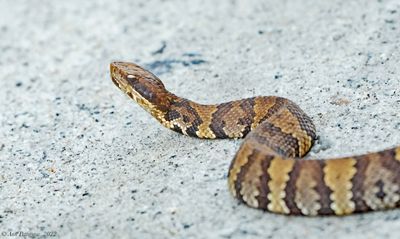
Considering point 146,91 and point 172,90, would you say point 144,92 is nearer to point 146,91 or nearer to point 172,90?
point 146,91

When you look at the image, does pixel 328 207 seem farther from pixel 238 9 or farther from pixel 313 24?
pixel 238 9

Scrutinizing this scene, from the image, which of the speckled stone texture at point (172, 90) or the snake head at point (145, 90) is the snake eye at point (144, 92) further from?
the speckled stone texture at point (172, 90)

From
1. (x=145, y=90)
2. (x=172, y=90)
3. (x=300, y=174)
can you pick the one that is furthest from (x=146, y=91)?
(x=300, y=174)

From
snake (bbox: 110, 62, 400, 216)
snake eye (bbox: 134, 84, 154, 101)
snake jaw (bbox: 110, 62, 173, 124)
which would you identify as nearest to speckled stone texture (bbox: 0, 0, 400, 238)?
snake (bbox: 110, 62, 400, 216)

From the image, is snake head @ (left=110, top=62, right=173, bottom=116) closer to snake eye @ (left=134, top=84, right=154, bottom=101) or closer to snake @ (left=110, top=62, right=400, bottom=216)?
snake eye @ (left=134, top=84, right=154, bottom=101)

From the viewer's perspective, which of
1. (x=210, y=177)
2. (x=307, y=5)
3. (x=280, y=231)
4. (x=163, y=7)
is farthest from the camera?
(x=163, y=7)

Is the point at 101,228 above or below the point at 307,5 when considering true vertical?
below

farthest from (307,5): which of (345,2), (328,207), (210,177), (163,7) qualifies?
(328,207)

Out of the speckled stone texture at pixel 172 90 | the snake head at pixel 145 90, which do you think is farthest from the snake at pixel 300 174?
the snake head at pixel 145 90

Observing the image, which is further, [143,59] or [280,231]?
[143,59]
